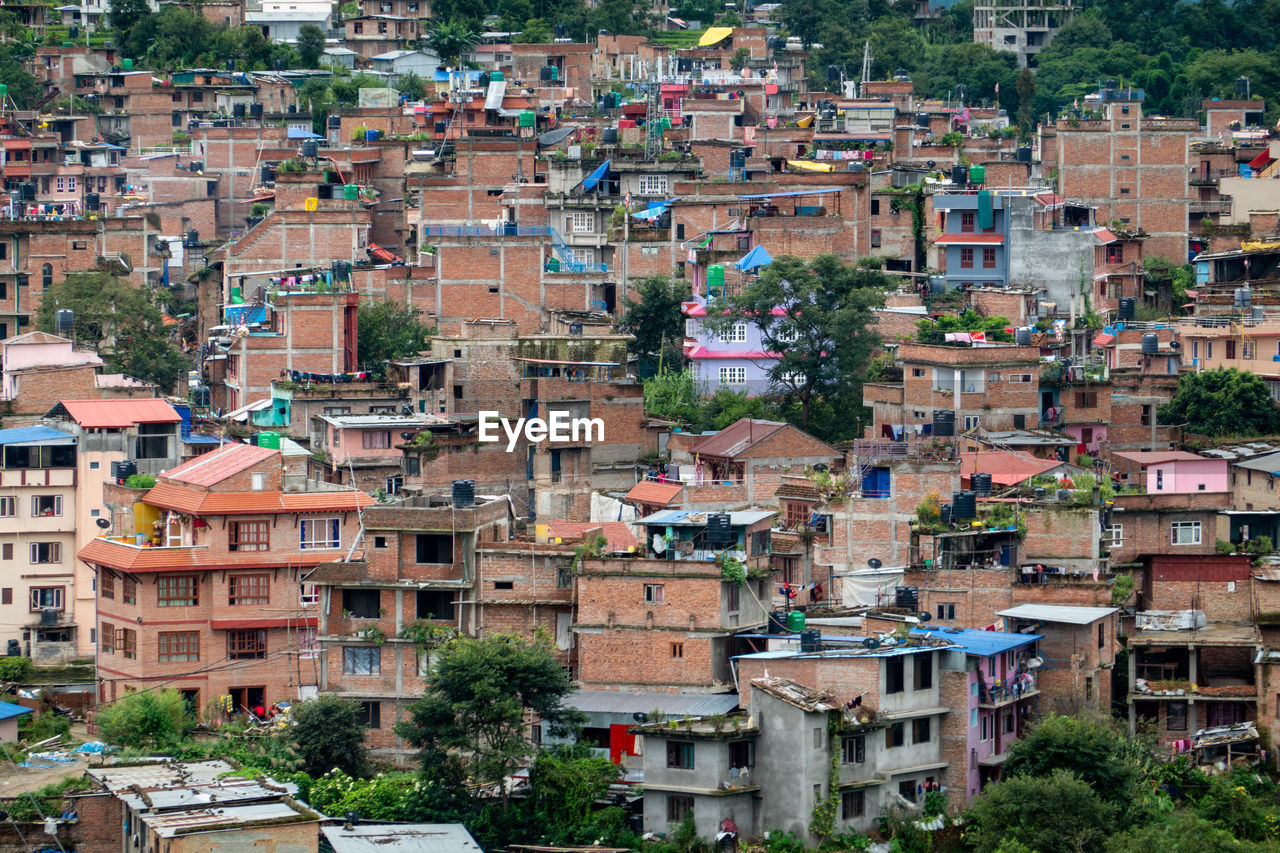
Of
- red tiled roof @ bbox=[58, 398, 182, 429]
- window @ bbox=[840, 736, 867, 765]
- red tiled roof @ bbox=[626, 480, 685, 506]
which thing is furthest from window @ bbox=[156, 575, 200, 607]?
window @ bbox=[840, 736, 867, 765]

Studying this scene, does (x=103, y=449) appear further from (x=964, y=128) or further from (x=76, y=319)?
(x=964, y=128)

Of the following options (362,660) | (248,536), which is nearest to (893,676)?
(362,660)

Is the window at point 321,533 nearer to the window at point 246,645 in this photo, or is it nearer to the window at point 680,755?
the window at point 246,645

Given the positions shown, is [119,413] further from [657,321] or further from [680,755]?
[680,755]

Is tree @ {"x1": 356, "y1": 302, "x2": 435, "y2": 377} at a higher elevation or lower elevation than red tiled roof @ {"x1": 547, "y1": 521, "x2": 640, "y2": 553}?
higher

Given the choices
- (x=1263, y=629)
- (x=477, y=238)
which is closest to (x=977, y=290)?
(x=477, y=238)

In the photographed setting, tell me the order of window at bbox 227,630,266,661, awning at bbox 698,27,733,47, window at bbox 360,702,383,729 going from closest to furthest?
1. window at bbox 360,702,383,729
2. window at bbox 227,630,266,661
3. awning at bbox 698,27,733,47

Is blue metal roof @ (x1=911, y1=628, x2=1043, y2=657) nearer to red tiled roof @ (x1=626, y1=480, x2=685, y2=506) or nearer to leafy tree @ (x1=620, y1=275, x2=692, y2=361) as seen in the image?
red tiled roof @ (x1=626, y1=480, x2=685, y2=506)
